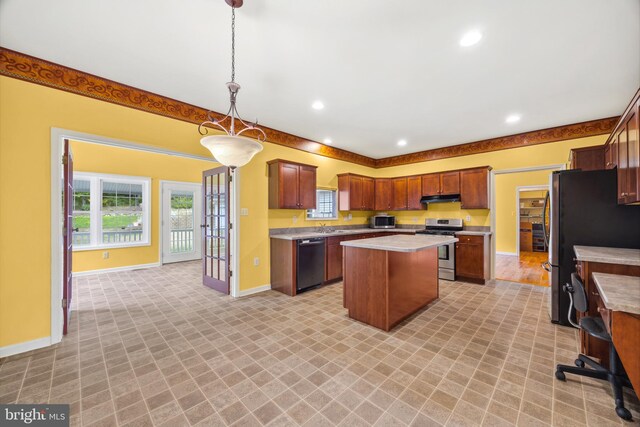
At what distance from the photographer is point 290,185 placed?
4352 millimetres

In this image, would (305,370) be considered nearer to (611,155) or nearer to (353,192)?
(353,192)

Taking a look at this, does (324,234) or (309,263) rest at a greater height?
(324,234)

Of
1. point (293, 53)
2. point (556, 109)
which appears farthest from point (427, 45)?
point (556, 109)

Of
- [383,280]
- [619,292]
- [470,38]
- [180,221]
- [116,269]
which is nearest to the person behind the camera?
[619,292]

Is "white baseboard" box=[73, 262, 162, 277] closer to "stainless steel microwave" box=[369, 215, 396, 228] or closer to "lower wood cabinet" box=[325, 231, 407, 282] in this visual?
"lower wood cabinet" box=[325, 231, 407, 282]

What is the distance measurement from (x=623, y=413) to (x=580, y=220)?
6.40ft

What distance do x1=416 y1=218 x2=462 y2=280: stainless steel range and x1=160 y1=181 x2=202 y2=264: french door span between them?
19.2ft

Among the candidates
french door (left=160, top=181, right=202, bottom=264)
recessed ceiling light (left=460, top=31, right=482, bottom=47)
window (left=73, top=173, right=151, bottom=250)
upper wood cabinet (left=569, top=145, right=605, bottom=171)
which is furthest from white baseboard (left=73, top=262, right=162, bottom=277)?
upper wood cabinet (left=569, top=145, right=605, bottom=171)

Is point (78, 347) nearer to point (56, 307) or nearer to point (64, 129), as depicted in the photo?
point (56, 307)

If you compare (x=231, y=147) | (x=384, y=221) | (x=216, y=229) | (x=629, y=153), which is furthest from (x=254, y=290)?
(x=629, y=153)

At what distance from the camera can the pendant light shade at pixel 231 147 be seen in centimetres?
173

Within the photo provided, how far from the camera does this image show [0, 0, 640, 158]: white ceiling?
1823 mm

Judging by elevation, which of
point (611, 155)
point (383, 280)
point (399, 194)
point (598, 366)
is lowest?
point (598, 366)

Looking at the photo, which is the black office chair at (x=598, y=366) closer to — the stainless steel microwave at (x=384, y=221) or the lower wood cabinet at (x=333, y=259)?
the lower wood cabinet at (x=333, y=259)
